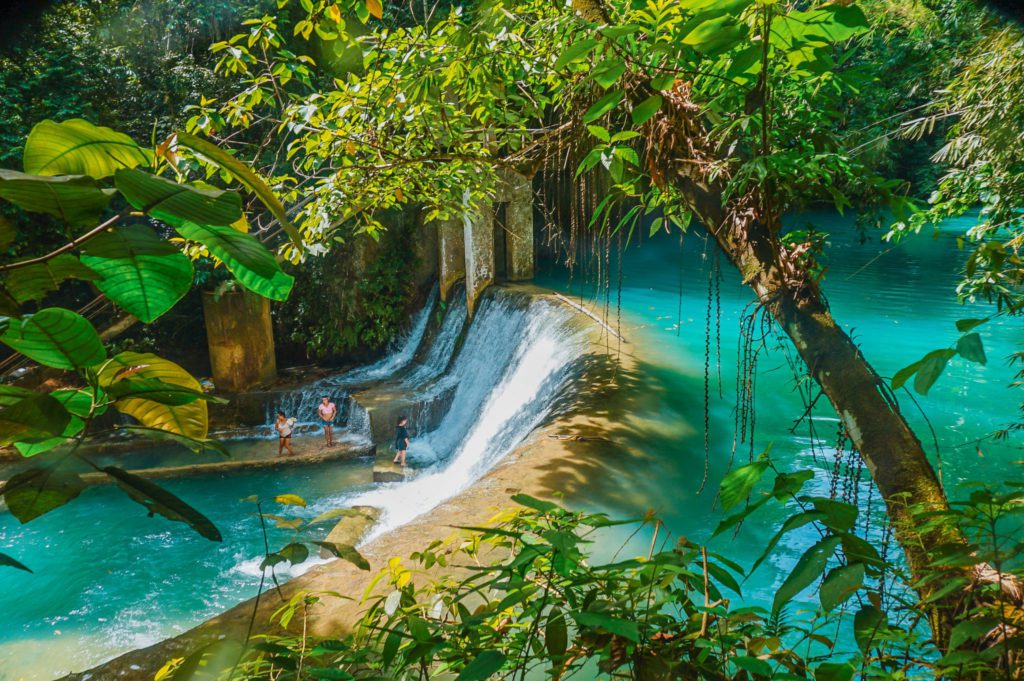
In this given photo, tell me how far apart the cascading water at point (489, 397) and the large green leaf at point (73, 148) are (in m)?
5.41

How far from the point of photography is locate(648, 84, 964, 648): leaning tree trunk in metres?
1.55

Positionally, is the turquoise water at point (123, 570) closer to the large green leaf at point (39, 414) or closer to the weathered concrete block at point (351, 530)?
the weathered concrete block at point (351, 530)

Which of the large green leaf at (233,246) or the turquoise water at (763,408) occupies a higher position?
the large green leaf at (233,246)

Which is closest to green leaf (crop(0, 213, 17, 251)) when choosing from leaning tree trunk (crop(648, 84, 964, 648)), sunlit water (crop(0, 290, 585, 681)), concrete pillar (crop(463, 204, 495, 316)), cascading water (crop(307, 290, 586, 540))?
leaning tree trunk (crop(648, 84, 964, 648))

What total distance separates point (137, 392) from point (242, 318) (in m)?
10.7

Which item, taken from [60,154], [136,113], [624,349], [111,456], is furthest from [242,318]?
[60,154]

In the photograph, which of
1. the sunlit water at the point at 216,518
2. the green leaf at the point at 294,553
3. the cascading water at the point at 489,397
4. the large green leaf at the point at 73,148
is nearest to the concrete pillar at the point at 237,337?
the sunlit water at the point at 216,518

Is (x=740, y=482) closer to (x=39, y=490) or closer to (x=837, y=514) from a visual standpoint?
(x=837, y=514)

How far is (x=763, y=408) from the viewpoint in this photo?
6250 mm

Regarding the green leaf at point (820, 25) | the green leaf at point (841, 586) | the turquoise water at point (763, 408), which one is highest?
the green leaf at point (820, 25)

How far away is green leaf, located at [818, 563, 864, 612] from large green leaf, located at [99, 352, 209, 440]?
0.88 m

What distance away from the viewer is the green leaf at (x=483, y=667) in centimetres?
86

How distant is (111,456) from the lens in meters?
8.64

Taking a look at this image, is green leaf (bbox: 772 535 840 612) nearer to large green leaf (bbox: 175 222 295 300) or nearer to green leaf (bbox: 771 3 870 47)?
large green leaf (bbox: 175 222 295 300)
